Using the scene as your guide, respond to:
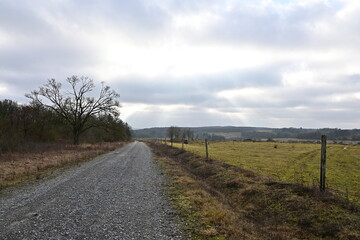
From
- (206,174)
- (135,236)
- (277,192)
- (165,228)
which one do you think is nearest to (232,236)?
(165,228)

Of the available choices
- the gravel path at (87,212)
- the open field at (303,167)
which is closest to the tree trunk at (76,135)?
the open field at (303,167)

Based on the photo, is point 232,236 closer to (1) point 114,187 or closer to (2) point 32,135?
(1) point 114,187

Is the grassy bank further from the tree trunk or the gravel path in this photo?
the tree trunk

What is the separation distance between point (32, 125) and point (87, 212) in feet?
128

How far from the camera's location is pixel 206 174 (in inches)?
695

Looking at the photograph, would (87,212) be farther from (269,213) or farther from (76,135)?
(76,135)

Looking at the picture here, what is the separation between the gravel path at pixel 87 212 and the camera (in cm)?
643

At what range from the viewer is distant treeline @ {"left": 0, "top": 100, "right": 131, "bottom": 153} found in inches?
1259

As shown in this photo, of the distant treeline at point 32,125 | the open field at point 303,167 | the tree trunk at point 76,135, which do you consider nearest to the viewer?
the open field at point 303,167

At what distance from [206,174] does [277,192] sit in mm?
7451

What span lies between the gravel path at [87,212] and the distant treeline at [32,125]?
2095cm

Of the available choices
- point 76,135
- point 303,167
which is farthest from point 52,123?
point 303,167

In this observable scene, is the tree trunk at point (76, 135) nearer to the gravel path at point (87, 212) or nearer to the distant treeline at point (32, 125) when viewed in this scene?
the distant treeline at point (32, 125)

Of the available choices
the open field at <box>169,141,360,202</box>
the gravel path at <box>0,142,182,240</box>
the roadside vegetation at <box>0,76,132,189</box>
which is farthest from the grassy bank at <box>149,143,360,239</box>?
the roadside vegetation at <box>0,76,132,189</box>
